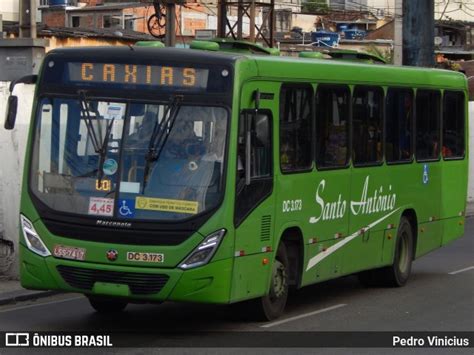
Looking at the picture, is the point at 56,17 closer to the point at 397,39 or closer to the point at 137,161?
the point at 397,39

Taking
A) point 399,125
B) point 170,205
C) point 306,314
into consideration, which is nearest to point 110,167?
point 170,205

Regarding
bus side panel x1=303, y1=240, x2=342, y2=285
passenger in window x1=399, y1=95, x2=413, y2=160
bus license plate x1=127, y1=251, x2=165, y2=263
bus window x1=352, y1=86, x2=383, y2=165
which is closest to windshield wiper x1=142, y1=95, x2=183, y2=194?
bus license plate x1=127, y1=251, x2=165, y2=263

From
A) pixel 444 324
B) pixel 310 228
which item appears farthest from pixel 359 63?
pixel 444 324

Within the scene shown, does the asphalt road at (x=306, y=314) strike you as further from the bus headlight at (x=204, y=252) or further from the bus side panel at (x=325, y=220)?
the bus headlight at (x=204, y=252)

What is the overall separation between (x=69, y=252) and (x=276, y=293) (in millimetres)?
2363

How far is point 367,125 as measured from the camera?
13766 millimetres

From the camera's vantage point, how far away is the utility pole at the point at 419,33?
26.7 meters

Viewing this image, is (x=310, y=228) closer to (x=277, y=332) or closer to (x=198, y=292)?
(x=277, y=332)

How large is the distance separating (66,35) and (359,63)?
20.0 metres

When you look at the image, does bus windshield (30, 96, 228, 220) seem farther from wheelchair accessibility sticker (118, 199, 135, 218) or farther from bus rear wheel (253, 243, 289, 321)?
bus rear wheel (253, 243, 289, 321)

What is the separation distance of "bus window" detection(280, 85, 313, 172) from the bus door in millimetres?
311

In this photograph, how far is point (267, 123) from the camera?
11203mm

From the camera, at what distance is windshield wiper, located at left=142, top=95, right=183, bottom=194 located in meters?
10.4

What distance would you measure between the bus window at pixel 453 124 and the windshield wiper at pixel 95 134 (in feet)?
23.7
